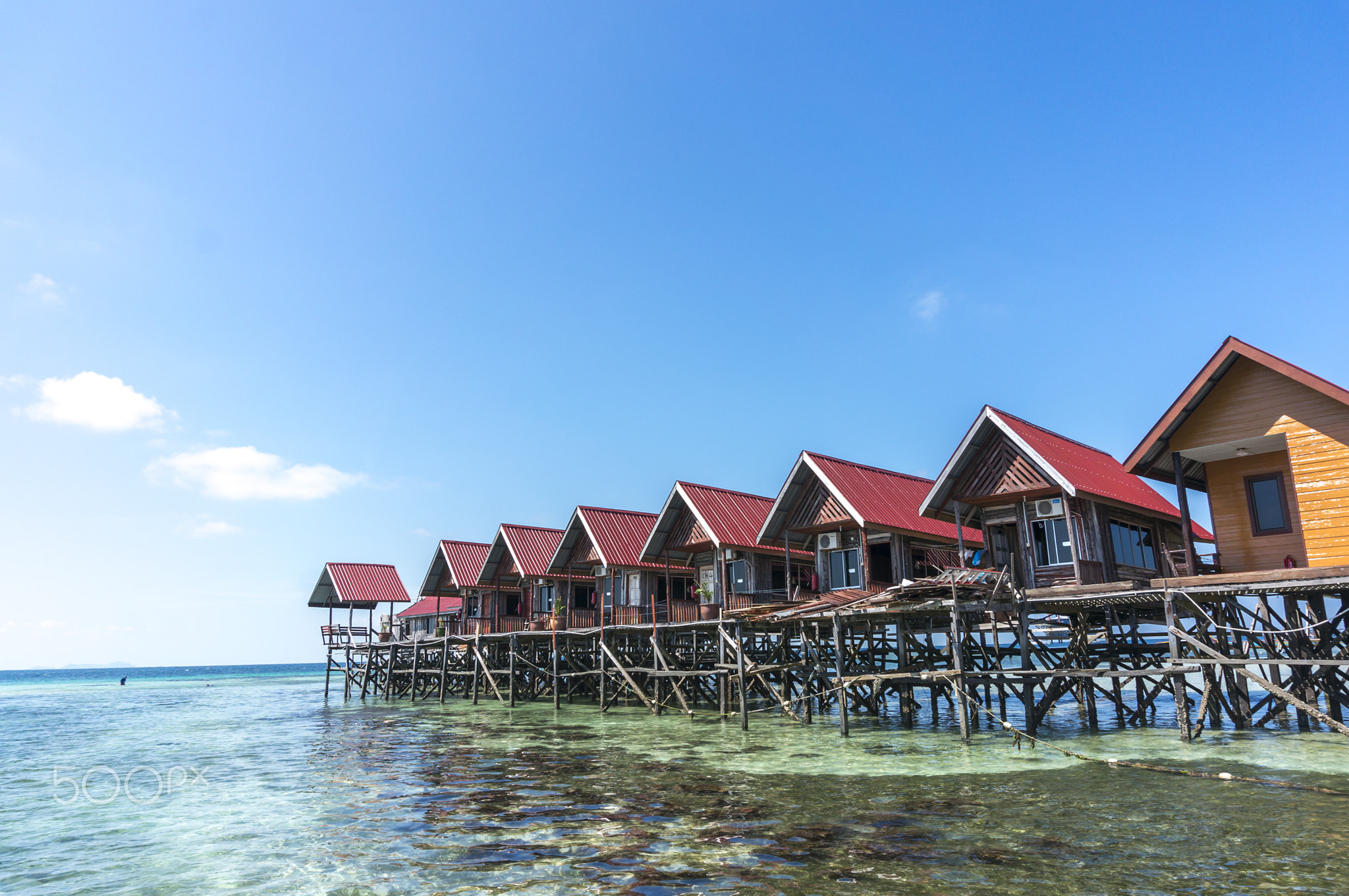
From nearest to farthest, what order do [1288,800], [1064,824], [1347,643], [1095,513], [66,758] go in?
[1064,824] < [1288,800] < [1347,643] < [1095,513] < [66,758]

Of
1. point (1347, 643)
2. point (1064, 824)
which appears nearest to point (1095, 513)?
point (1347, 643)

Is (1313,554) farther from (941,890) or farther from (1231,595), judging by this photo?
(941,890)

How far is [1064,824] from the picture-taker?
37.1ft

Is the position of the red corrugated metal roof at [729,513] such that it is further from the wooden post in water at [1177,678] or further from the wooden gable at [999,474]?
the wooden post in water at [1177,678]

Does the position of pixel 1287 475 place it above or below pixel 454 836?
above

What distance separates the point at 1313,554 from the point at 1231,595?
2423mm

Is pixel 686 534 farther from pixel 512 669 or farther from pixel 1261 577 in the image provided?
pixel 1261 577

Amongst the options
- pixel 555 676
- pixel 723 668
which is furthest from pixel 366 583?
pixel 723 668

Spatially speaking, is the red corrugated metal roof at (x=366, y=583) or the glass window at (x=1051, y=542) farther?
the red corrugated metal roof at (x=366, y=583)

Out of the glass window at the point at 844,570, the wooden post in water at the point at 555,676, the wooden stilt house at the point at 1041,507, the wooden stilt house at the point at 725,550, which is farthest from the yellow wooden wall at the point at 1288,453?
the wooden post in water at the point at 555,676

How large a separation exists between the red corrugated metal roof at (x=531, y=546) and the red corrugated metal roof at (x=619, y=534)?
3.47 metres

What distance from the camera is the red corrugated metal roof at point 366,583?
154 feet

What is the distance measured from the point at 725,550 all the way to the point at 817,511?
450cm

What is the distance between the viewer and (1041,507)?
22.9 meters
